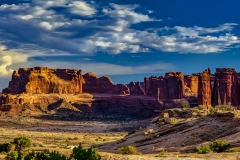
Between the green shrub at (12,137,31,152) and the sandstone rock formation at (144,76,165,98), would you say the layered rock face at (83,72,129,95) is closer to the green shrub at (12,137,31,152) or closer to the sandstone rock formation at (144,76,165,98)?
the sandstone rock formation at (144,76,165,98)

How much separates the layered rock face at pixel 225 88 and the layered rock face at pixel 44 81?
58.1 metres

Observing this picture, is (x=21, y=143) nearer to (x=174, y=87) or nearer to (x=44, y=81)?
(x=174, y=87)

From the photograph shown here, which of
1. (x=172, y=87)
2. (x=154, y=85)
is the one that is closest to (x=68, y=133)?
(x=172, y=87)

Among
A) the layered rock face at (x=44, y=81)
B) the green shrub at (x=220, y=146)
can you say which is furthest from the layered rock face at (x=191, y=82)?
the green shrub at (x=220, y=146)

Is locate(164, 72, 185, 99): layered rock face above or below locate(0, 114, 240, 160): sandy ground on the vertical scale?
above

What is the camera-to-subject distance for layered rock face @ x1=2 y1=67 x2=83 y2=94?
11675cm

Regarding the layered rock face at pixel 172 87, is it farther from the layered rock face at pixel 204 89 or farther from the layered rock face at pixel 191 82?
the layered rock face at pixel 191 82

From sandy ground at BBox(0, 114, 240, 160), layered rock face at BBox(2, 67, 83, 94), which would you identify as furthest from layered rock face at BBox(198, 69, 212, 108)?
layered rock face at BBox(2, 67, 83, 94)

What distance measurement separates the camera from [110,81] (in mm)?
136750

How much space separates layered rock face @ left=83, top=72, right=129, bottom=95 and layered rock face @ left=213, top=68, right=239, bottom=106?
1959 inches

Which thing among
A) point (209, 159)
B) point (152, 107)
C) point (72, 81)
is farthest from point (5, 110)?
→ point (209, 159)

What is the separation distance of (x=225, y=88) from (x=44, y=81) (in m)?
64.6

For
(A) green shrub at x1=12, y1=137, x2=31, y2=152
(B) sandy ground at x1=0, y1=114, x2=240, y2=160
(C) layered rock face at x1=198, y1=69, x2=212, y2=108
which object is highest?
(C) layered rock face at x1=198, y1=69, x2=212, y2=108

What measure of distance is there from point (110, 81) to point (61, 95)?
24.2m
